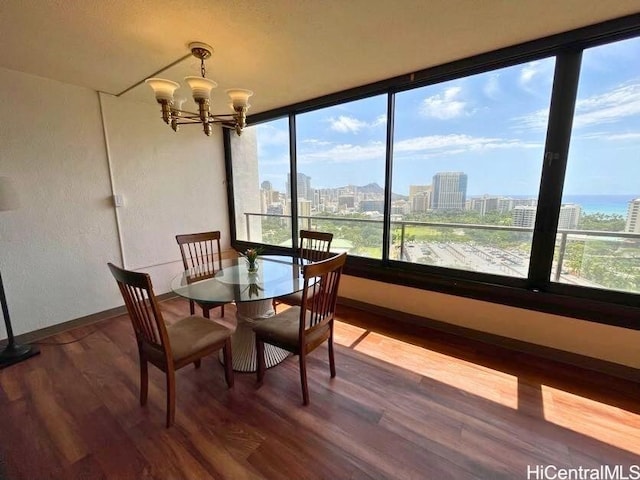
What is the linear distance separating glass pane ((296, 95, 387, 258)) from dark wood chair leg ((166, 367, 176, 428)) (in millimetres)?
2198

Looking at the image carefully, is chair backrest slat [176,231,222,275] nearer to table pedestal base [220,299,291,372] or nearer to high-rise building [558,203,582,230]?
table pedestal base [220,299,291,372]

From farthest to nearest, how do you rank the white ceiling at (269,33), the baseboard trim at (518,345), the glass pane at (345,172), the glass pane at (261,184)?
the glass pane at (261,184)
the glass pane at (345,172)
the baseboard trim at (518,345)
the white ceiling at (269,33)

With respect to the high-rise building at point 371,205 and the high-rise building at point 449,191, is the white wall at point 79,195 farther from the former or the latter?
the high-rise building at point 449,191

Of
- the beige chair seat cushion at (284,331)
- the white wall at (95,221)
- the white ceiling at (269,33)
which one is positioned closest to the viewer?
the white ceiling at (269,33)

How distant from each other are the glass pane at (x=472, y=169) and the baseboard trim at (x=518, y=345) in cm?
57

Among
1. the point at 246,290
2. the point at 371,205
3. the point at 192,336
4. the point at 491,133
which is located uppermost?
the point at 491,133

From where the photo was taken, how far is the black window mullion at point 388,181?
2707 mm

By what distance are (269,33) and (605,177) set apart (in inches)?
99.3

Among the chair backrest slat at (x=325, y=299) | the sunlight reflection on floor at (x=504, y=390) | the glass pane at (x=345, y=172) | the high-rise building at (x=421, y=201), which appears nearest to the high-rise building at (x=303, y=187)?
the glass pane at (x=345, y=172)

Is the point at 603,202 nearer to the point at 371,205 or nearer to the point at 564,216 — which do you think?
the point at 564,216

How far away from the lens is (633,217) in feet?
6.24

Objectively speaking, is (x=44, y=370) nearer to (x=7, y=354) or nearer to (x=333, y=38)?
(x=7, y=354)

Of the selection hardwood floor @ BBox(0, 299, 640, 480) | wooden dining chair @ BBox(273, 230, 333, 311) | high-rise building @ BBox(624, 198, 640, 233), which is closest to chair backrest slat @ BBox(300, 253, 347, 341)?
hardwood floor @ BBox(0, 299, 640, 480)

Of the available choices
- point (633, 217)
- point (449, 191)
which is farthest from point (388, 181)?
point (633, 217)
